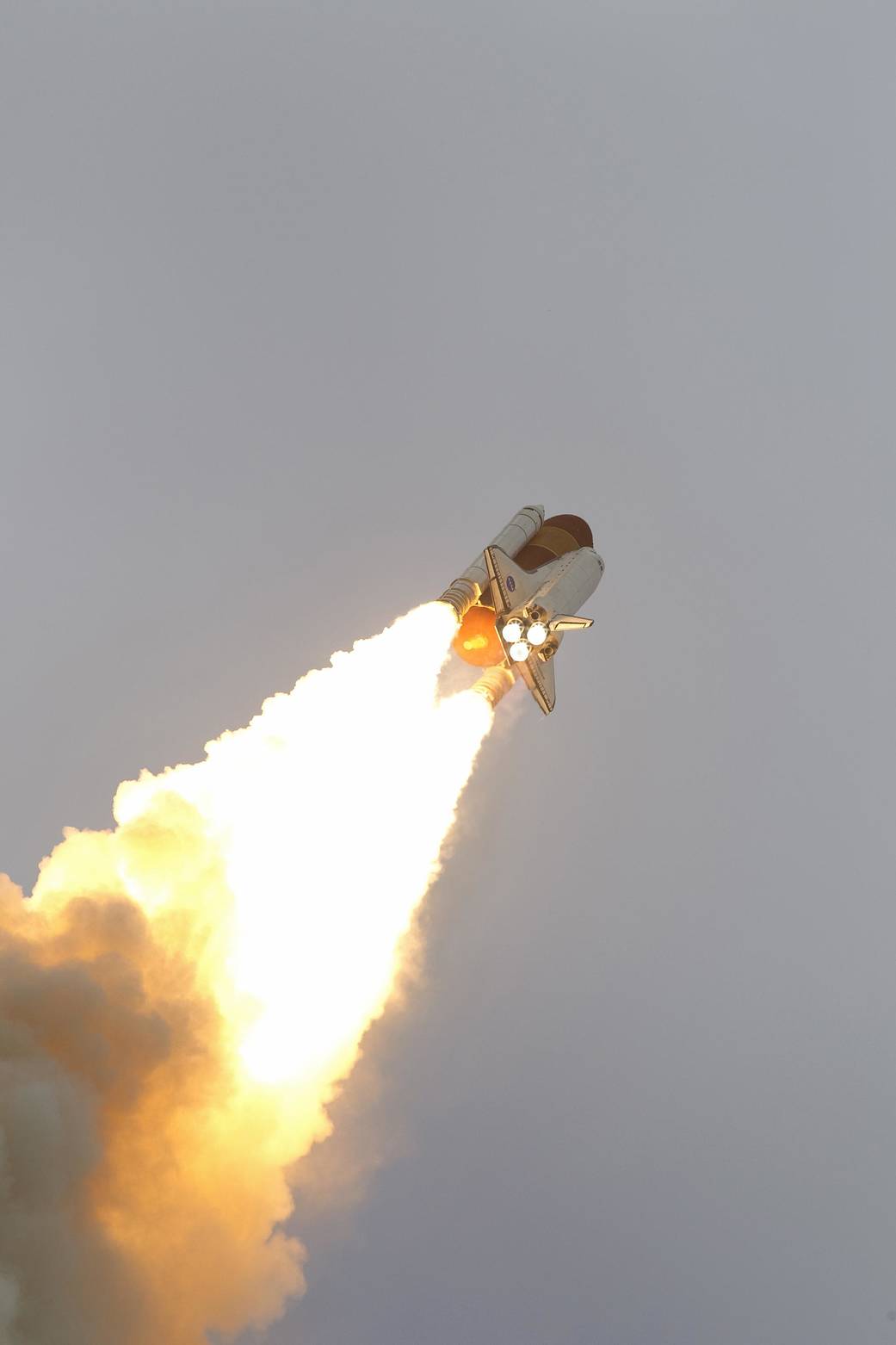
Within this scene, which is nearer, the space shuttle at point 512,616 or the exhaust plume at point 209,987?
the exhaust plume at point 209,987

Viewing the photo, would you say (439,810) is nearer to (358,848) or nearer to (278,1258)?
(358,848)

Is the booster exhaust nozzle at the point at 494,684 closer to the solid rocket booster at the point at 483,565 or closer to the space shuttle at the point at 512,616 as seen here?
the space shuttle at the point at 512,616

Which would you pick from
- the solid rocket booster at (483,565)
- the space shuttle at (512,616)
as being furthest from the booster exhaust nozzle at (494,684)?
the solid rocket booster at (483,565)

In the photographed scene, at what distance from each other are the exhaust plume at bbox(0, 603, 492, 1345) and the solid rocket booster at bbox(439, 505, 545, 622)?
90cm

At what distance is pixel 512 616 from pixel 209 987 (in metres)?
17.5

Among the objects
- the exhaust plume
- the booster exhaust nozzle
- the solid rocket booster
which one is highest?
the solid rocket booster

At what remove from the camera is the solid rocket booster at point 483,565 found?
48406 millimetres

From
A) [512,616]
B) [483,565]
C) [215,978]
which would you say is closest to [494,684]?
[512,616]

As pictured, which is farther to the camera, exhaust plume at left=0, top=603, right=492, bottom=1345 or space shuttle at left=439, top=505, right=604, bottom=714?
space shuttle at left=439, top=505, right=604, bottom=714

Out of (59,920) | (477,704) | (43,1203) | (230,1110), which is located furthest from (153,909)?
(477,704)

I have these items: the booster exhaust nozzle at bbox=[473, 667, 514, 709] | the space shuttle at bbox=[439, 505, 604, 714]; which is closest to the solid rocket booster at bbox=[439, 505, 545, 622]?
the space shuttle at bbox=[439, 505, 604, 714]

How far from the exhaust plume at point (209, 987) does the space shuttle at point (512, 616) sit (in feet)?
6.19

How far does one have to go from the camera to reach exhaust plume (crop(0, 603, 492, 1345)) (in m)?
34.3

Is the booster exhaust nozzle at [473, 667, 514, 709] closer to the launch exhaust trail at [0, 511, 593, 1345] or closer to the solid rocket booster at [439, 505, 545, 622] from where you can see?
the launch exhaust trail at [0, 511, 593, 1345]
